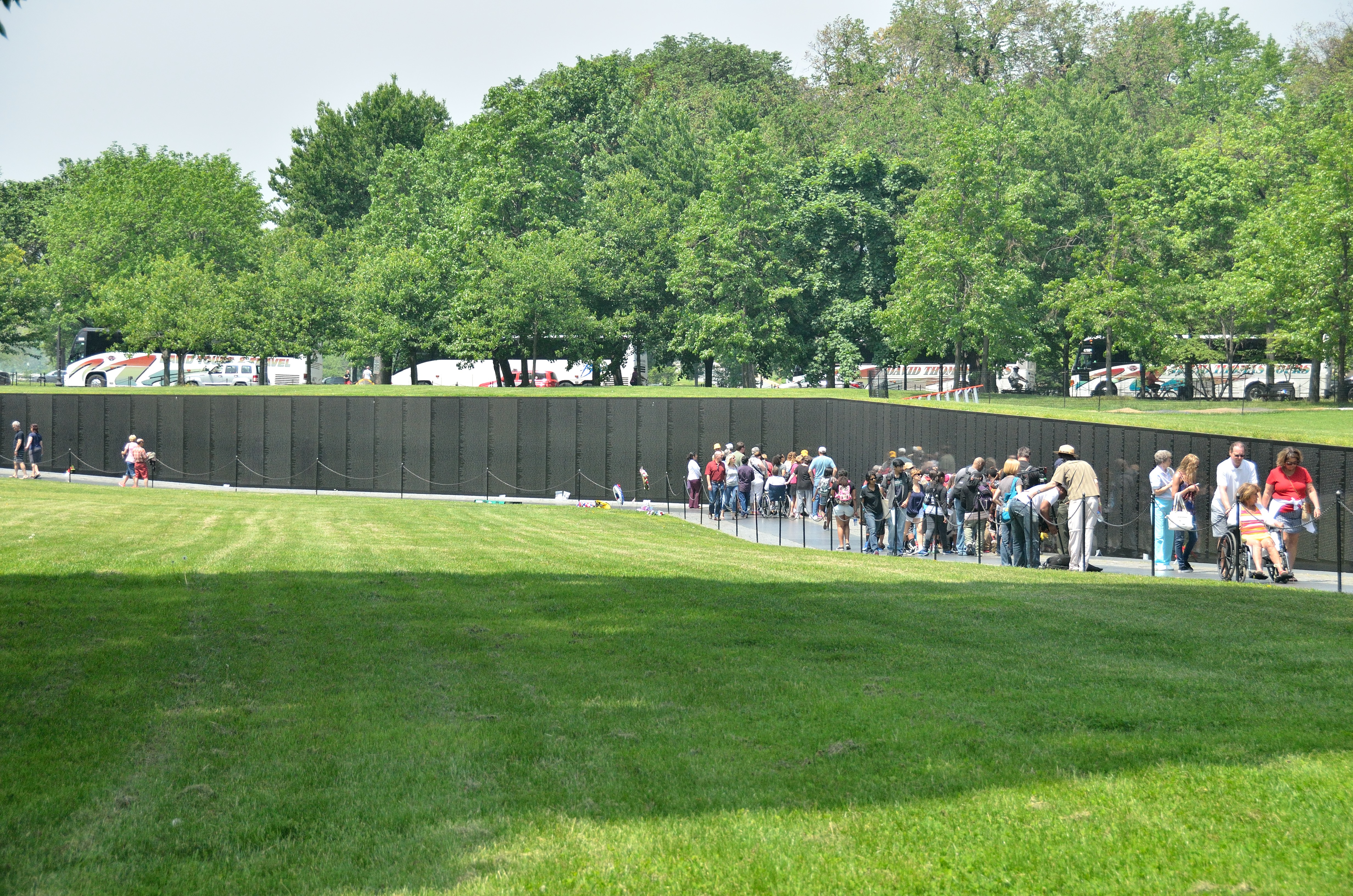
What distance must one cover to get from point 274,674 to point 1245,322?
147ft

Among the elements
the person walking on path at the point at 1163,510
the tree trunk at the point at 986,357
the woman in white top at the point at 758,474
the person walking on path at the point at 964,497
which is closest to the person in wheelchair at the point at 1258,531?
the person walking on path at the point at 1163,510

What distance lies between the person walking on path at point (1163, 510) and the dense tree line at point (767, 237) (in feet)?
73.8

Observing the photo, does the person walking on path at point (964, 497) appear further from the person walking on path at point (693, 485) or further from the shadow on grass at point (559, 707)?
the person walking on path at point (693, 485)

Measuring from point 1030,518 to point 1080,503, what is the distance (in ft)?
3.45

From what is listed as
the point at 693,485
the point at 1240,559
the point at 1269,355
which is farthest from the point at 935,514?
the point at 1269,355

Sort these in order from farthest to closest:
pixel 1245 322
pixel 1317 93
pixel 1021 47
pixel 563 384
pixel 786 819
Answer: pixel 1021 47
pixel 1317 93
pixel 563 384
pixel 1245 322
pixel 786 819

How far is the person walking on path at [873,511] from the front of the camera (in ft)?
65.6

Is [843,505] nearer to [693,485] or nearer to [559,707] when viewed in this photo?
[693,485]

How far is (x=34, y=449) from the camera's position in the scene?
116ft

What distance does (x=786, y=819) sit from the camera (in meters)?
5.47

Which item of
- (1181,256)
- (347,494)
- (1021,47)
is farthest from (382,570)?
(1021,47)

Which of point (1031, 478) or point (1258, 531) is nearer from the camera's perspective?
point (1258, 531)

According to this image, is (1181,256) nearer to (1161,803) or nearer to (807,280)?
(807,280)

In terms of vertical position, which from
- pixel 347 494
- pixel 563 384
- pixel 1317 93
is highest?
pixel 1317 93
